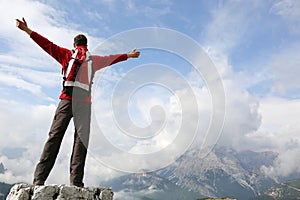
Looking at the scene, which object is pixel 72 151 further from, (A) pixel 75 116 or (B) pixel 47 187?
(B) pixel 47 187

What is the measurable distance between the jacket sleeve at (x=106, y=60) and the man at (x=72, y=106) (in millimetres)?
188

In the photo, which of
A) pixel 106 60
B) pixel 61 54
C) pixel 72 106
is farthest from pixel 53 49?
pixel 72 106

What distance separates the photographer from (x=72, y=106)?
274 inches

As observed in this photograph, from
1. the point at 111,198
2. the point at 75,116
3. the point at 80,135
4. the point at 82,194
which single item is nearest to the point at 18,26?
the point at 75,116

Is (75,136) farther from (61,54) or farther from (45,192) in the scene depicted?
(61,54)

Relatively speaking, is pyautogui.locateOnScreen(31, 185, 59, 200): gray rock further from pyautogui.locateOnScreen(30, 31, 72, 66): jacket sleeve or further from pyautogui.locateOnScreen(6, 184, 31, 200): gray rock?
pyautogui.locateOnScreen(30, 31, 72, 66): jacket sleeve

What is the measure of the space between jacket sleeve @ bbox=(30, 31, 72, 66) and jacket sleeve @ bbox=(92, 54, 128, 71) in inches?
26.9

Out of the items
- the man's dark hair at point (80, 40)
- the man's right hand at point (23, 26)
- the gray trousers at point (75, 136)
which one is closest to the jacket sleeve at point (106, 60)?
the man's dark hair at point (80, 40)

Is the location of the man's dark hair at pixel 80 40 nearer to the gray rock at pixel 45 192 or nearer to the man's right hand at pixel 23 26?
the man's right hand at pixel 23 26

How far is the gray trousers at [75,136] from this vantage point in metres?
6.73

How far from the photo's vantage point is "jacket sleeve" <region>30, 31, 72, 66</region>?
709 centimetres

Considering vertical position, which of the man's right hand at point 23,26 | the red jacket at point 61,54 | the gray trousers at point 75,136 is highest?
the man's right hand at point 23,26

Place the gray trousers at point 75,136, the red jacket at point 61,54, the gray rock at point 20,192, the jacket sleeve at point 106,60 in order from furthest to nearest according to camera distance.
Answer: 1. the jacket sleeve at point 106,60
2. the red jacket at point 61,54
3. the gray trousers at point 75,136
4. the gray rock at point 20,192

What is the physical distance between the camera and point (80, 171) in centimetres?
682
